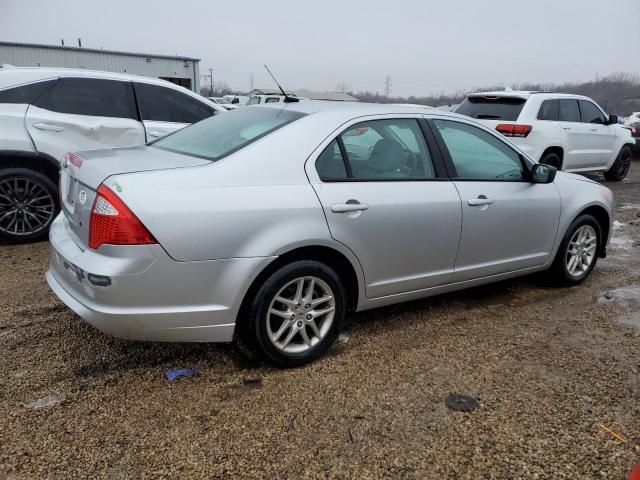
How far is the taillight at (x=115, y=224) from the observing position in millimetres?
2480

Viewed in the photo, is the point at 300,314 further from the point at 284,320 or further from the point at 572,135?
the point at 572,135

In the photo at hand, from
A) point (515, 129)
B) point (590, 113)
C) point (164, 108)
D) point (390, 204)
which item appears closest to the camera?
point (390, 204)

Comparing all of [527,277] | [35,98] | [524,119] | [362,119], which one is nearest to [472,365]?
[362,119]

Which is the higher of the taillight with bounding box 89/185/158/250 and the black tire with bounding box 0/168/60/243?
the taillight with bounding box 89/185/158/250

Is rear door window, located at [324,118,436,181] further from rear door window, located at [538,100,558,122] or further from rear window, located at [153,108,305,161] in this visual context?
rear door window, located at [538,100,558,122]

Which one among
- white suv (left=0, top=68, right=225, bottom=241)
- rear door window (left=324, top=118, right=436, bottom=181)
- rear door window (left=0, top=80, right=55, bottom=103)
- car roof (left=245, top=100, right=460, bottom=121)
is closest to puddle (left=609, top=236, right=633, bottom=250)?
car roof (left=245, top=100, right=460, bottom=121)

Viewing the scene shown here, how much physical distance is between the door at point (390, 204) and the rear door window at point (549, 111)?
5803 millimetres

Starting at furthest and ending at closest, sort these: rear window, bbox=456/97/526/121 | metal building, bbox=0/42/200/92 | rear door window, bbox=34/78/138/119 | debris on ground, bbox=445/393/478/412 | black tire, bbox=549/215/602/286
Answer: metal building, bbox=0/42/200/92
rear window, bbox=456/97/526/121
rear door window, bbox=34/78/138/119
black tire, bbox=549/215/602/286
debris on ground, bbox=445/393/478/412

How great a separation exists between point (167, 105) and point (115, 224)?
392 centimetres

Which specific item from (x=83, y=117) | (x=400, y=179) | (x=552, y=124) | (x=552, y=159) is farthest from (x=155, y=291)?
(x=552, y=159)

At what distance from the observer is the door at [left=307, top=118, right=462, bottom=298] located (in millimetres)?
3057

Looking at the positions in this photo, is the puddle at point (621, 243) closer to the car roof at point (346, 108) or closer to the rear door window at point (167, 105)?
the car roof at point (346, 108)

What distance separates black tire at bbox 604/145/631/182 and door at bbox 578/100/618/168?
62 centimetres

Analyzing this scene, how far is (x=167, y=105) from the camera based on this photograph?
6.05m
